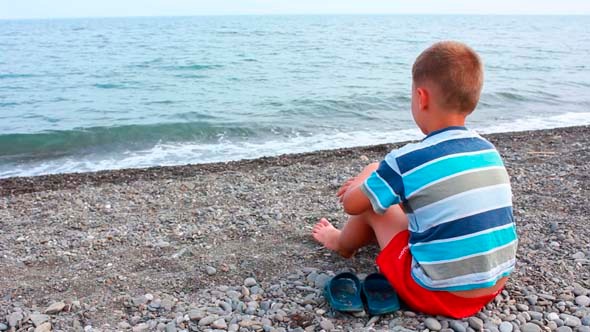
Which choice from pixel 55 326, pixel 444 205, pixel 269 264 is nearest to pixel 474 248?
pixel 444 205

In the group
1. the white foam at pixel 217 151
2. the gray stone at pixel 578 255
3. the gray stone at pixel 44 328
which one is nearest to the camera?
the gray stone at pixel 44 328

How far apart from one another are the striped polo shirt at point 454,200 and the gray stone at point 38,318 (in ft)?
6.43

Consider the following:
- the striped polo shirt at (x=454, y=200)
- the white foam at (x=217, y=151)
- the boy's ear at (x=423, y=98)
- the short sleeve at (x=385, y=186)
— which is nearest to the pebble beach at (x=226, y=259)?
the striped polo shirt at (x=454, y=200)

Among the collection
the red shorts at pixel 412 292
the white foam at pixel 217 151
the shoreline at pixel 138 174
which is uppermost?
the red shorts at pixel 412 292

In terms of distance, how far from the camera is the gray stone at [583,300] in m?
3.07

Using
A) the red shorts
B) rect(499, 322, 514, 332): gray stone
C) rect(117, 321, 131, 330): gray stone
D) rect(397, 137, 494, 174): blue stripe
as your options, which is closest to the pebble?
rect(117, 321, 131, 330): gray stone

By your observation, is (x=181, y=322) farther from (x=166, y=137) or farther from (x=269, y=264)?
(x=166, y=137)

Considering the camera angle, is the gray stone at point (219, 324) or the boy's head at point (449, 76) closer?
the boy's head at point (449, 76)

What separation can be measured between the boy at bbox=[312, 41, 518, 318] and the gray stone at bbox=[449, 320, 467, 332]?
0.30ft

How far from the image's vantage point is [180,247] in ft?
13.4

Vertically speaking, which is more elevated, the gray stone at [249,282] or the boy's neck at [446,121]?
the boy's neck at [446,121]

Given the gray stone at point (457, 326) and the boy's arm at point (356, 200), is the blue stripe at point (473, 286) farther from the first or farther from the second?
the boy's arm at point (356, 200)

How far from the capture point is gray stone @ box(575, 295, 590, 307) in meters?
3.07

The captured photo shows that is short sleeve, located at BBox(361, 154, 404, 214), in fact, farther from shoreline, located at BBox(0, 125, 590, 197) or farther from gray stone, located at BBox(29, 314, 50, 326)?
shoreline, located at BBox(0, 125, 590, 197)
